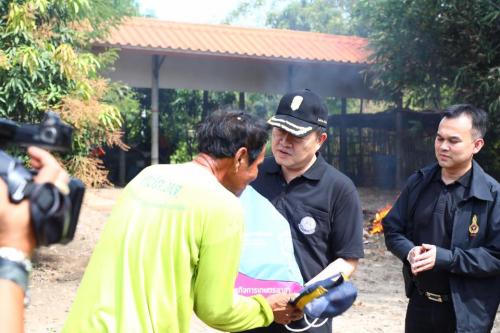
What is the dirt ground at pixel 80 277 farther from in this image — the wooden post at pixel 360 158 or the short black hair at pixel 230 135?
the wooden post at pixel 360 158

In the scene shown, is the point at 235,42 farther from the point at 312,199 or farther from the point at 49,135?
the point at 49,135

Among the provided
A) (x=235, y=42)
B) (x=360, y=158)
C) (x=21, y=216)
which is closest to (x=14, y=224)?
(x=21, y=216)

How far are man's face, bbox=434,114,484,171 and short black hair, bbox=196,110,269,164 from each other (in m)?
1.27

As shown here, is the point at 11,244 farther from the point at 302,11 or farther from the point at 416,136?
the point at 302,11

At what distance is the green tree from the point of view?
37.0 ft

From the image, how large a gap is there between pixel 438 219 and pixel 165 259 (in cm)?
172

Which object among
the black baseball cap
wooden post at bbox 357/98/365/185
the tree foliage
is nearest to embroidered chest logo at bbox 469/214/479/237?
the black baseball cap

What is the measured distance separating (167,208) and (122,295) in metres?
0.30

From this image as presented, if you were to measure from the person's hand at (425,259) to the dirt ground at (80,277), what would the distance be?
8.89 ft

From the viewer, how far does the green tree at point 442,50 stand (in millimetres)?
11266

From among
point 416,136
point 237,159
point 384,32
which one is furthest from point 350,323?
point 416,136

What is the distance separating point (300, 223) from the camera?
2.92 meters

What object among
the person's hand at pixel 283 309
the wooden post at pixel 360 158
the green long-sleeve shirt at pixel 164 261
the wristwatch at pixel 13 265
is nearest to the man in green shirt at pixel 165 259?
the green long-sleeve shirt at pixel 164 261

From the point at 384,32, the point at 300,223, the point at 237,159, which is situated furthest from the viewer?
the point at 384,32
